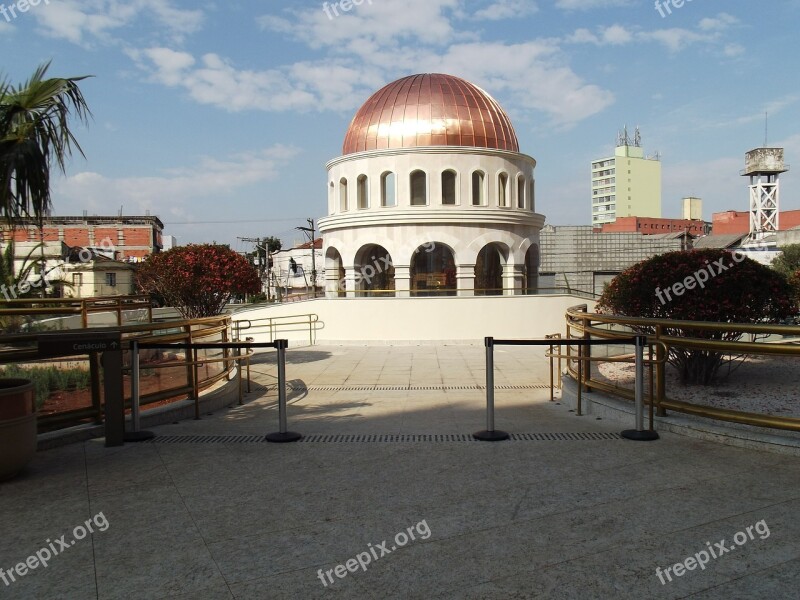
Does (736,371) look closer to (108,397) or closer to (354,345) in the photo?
(108,397)

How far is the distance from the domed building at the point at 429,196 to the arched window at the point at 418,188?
4 centimetres

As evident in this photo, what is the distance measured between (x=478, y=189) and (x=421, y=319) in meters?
7.79

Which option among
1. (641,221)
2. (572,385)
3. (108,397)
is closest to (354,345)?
(572,385)

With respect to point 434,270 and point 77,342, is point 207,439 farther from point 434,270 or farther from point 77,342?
point 434,270

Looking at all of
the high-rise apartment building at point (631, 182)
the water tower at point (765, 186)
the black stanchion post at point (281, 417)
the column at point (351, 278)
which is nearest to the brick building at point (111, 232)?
the column at point (351, 278)

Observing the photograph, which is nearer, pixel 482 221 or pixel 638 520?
pixel 638 520

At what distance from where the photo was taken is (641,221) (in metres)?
120

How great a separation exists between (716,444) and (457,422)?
9.74ft

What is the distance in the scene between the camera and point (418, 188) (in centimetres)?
2736

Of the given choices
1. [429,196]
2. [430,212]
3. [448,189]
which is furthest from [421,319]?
[448,189]

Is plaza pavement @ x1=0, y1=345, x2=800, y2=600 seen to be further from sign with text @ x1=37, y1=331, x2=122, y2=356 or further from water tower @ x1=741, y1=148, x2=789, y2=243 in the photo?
water tower @ x1=741, y1=148, x2=789, y2=243

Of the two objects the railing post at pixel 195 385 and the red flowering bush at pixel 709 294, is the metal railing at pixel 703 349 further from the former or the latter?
the railing post at pixel 195 385

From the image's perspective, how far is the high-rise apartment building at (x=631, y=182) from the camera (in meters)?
159

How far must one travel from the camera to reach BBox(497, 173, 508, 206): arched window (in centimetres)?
2666
